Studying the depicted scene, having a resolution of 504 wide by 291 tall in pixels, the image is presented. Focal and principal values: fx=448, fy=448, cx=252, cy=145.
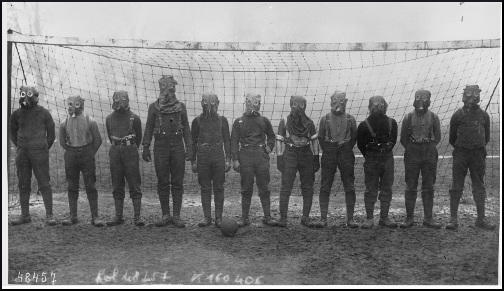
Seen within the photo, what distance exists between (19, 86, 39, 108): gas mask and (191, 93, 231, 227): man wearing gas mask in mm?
2043

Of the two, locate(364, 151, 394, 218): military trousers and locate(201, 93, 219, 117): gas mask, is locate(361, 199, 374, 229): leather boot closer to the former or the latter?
locate(364, 151, 394, 218): military trousers

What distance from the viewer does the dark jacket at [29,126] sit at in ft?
18.8

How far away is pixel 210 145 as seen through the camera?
5.81 meters

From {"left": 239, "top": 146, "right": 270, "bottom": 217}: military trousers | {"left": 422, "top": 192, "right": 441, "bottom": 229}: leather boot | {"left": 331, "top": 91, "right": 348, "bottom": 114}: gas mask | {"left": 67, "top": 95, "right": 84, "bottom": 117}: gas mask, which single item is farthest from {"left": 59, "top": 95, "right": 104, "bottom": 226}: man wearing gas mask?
{"left": 422, "top": 192, "right": 441, "bottom": 229}: leather boot

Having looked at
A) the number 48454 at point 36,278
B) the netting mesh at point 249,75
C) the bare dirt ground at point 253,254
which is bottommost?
the number 48454 at point 36,278

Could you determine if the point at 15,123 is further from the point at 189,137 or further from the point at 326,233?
the point at 326,233

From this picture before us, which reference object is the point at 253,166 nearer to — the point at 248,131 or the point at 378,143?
the point at 248,131

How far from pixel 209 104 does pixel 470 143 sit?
334 cm

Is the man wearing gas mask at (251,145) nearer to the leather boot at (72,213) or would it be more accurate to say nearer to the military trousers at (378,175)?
the military trousers at (378,175)

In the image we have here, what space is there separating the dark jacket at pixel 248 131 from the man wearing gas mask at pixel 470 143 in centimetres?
241

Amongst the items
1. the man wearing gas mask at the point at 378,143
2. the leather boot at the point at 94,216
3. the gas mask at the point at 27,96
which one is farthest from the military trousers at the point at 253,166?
the gas mask at the point at 27,96

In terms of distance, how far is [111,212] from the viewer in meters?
6.78

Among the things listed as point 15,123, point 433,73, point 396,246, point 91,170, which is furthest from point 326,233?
point 433,73

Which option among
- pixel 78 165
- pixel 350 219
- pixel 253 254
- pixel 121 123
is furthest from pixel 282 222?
pixel 78 165
